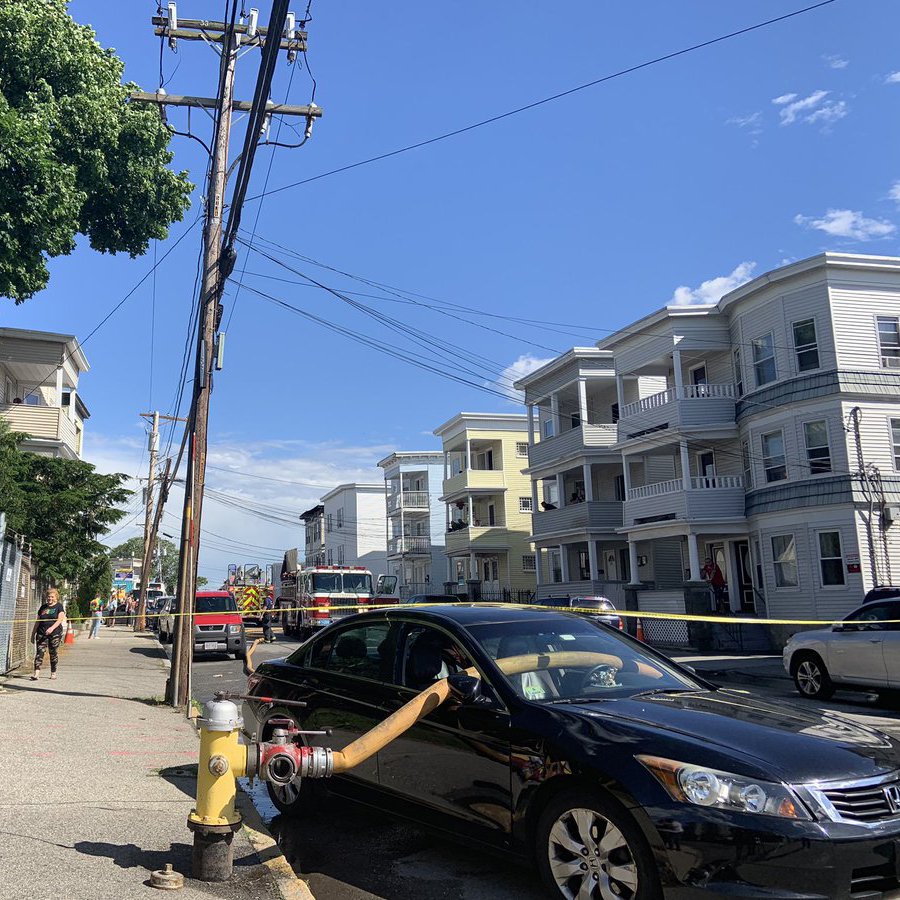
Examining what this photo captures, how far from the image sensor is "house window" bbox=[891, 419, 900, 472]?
78.8 ft

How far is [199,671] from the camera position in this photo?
67.5ft

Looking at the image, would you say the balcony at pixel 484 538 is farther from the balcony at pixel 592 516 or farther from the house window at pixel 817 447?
the house window at pixel 817 447

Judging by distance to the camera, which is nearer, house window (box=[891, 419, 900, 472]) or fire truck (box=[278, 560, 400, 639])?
house window (box=[891, 419, 900, 472])

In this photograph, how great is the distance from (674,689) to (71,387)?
119 feet

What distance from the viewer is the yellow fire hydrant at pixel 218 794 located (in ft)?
15.3

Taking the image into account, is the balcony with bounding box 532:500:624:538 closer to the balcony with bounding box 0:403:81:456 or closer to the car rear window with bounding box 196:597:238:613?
the car rear window with bounding box 196:597:238:613

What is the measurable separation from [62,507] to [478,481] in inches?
1149

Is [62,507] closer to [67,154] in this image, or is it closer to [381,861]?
[67,154]

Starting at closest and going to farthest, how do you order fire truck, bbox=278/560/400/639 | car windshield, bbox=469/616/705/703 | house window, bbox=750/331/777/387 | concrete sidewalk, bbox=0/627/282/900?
1. concrete sidewalk, bbox=0/627/282/900
2. car windshield, bbox=469/616/705/703
3. house window, bbox=750/331/777/387
4. fire truck, bbox=278/560/400/639

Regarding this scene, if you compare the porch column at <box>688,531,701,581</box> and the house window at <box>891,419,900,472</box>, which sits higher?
the house window at <box>891,419,900,472</box>

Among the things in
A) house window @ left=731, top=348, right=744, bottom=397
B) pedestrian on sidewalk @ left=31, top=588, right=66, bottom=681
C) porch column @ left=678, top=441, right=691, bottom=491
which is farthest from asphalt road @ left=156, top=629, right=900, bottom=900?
house window @ left=731, top=348, right=744, bottom=397

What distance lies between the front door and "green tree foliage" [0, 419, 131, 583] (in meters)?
16.1

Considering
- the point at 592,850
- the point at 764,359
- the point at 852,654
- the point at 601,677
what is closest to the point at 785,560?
the point at 764,359

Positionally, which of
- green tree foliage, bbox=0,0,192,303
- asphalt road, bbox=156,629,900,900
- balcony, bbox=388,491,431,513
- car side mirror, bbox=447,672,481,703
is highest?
green tree foliage, bbox=0,0,192,303
